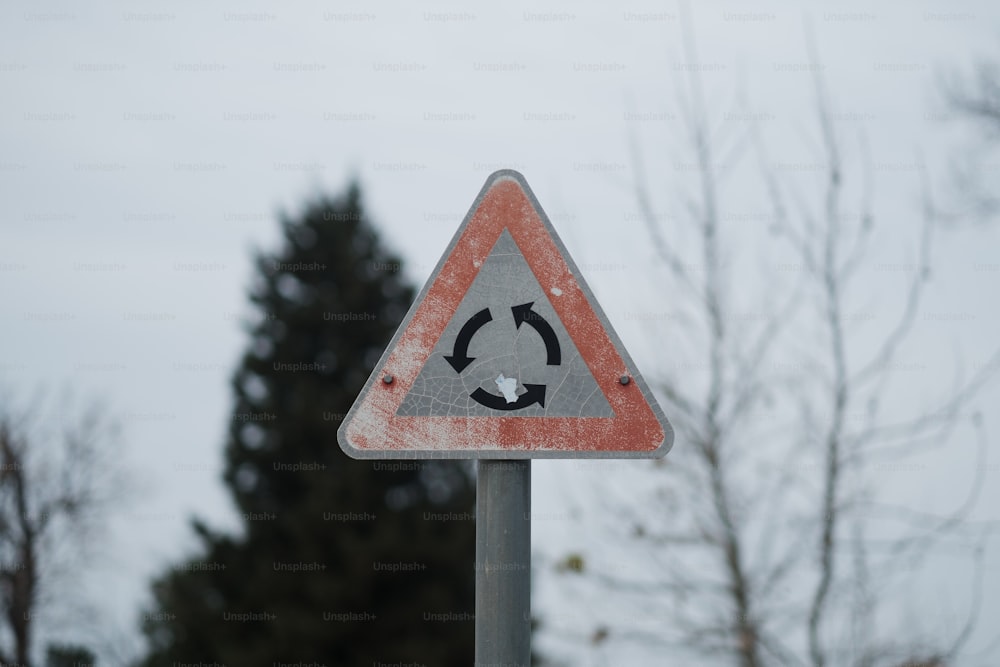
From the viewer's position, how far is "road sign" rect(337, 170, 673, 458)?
2.11 m

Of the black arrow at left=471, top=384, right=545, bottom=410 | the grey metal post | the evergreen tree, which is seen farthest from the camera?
the evergreen tree

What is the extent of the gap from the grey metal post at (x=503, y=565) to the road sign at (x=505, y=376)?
64mm

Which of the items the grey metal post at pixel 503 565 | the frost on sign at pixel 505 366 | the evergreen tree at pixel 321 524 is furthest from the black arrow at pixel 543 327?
the evergreen tree at pixel 321 524

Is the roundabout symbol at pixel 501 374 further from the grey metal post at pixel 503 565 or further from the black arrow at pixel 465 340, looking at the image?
the grey metal post at pixel 503 565

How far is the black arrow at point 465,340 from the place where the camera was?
2143 millimetres

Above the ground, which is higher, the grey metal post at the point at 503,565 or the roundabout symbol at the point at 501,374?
the roundabout symbol at the point at 501,374

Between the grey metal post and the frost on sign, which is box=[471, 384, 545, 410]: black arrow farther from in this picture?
the grey metal post

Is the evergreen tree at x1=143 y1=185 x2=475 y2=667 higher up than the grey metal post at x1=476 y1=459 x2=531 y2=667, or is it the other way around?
the evergreen tree at x1=143 y1=185 x2=475 y2=667

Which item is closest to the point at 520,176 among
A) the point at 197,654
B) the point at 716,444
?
the point at 716,444

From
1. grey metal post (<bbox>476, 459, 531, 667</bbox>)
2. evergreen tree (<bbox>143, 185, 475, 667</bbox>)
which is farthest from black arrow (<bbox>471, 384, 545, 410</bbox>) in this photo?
evergreen tree (<bbox>143, 185, 475, 667</bbox>)

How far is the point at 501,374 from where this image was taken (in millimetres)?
2123

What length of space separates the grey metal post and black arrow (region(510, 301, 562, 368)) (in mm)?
236

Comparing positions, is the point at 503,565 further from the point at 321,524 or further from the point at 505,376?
the point at 321,524

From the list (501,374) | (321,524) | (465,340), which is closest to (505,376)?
(501,374)
